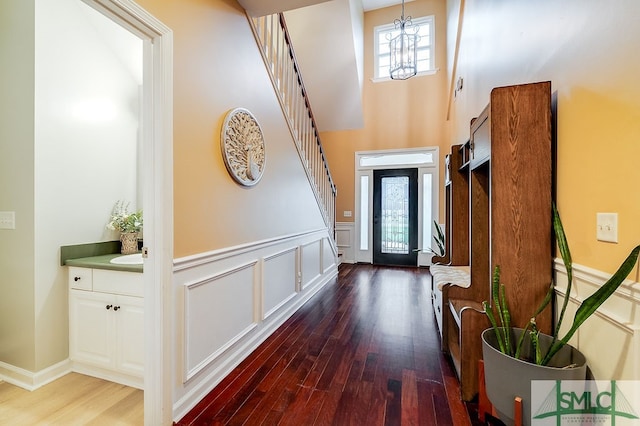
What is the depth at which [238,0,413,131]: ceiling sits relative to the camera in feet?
13.9

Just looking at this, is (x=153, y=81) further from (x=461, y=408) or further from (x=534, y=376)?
(x=461, y=408)

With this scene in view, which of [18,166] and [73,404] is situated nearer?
[73,404]

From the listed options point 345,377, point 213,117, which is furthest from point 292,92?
point 345,377

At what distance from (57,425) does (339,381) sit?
5.13ft

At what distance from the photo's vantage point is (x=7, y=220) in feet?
5.94

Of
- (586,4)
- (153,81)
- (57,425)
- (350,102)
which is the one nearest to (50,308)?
(57,425)

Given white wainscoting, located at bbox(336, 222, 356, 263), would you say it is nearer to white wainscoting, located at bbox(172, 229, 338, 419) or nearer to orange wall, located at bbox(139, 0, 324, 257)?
white wainscoting, located at bbox(172, 229, 338, 419)

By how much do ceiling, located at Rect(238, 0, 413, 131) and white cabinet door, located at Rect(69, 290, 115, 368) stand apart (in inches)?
155

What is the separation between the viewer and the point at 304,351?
221cm

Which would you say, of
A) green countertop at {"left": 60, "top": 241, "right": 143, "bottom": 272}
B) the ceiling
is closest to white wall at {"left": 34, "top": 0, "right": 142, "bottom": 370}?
green countertop at {"left": 60, "top": 241, "right": 143, "bottom": 272}

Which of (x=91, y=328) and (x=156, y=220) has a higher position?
(x=156, y=220)

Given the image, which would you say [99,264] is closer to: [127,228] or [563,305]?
[127,228]

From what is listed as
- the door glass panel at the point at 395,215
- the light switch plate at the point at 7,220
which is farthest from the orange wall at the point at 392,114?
the light switch plate at the point at 7,220

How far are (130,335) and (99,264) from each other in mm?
508
